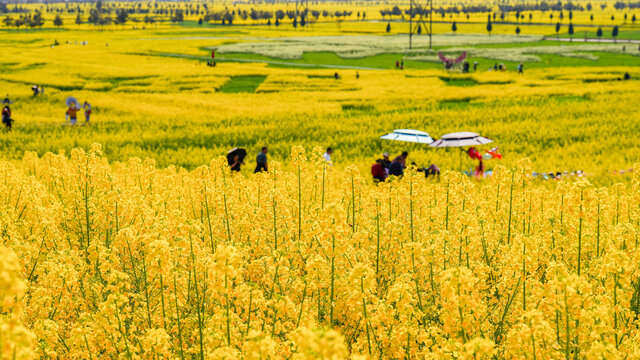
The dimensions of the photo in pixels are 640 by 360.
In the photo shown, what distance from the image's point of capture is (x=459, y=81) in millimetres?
52344

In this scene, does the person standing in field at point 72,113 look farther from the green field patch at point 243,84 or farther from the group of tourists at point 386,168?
the group of tourists at point 386,168

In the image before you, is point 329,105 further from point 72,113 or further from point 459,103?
point 72,113

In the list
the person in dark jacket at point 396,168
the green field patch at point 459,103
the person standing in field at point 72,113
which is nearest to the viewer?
the person in dark jacket at point 396,168

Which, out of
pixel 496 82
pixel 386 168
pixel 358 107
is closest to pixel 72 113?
pixel 358 107

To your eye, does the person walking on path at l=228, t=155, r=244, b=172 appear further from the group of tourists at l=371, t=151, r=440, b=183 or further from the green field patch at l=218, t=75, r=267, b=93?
the green field patch at l=218, t=75, r=267, b=93

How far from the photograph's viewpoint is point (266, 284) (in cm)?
712

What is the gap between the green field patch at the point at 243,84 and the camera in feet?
162

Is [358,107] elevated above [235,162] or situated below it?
above

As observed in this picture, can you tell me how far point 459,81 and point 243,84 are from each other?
19.4 m

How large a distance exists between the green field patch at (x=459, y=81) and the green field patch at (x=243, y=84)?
17.0 meters

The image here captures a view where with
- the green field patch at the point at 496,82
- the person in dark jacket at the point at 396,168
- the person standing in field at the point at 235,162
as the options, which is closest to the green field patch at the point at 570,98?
the green field patch at the point at 496,82

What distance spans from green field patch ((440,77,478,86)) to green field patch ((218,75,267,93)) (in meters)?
17.0

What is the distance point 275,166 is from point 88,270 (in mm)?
3174

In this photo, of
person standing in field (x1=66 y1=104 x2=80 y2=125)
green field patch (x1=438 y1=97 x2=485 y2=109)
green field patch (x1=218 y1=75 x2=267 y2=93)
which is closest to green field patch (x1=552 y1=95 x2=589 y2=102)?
green field patch (x1=438 y1=97 x2=485 y2=109)
